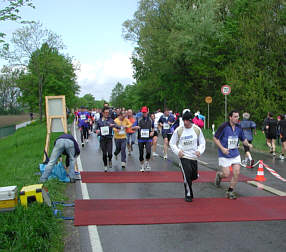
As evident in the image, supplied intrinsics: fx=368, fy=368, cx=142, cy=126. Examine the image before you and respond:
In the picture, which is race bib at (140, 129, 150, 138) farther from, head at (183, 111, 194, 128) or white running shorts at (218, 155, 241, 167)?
head at (183, 111, 194, 128)

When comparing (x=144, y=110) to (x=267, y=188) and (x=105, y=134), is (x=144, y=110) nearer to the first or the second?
(x=105, y=134)

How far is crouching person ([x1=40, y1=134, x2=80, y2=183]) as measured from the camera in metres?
8.88

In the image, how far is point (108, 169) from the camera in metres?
11.8

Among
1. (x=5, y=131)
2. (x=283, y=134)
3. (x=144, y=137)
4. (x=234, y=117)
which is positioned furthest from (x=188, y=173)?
(x=5, y=131)

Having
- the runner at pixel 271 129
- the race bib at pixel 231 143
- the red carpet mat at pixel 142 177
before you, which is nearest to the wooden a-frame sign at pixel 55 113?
the red carpet mat at pixel 142 177

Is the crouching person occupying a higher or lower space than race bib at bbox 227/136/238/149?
lower

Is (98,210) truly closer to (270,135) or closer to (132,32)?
(270,135)

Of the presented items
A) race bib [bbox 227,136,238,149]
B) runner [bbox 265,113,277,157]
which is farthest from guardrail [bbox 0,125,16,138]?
race bib [bbox 227,136,238,149]

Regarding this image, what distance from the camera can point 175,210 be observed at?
679 cm

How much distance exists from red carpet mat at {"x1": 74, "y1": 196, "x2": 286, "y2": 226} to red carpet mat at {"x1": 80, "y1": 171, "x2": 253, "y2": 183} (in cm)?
221

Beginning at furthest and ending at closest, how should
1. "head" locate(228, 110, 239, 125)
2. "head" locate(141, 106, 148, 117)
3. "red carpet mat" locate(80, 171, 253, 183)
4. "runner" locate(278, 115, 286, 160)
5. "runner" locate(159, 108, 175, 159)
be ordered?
"runner" locate(159, 108, 175, 159) < "runner" locate(278, 115, 286, 160) < "head" locate(141, 106, 148, 117) < "red carpet mat" locate(80, 171, 253, 183) < "head" locate(228, 110, 239, 125)

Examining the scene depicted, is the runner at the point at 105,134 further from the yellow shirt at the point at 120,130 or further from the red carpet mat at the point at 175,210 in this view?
the red carpet mat at the point at 175,210

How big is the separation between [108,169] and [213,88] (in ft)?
92.0

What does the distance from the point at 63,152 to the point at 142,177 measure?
7.86ft
